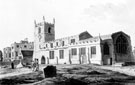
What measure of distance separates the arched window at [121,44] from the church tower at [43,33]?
37360 millimetres

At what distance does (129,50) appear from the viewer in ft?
180

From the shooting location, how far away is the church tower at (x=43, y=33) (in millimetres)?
83250

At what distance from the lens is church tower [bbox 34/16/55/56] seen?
8325cm

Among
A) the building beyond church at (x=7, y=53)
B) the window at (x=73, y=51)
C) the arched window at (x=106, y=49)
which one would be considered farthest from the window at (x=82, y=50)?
the building beyond church at (x=7, y=53)

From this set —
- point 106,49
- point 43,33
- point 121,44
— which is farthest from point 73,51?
point 43,33

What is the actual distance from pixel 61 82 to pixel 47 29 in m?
62.7

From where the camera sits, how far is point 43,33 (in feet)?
272

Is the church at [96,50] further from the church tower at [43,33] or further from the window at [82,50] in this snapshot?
the church tower at [43,33]

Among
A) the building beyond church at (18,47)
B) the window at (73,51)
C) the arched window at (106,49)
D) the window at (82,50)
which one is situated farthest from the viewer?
the building beyond church at (18,47)

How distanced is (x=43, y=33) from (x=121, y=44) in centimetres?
3801

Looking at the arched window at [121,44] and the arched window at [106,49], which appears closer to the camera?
the arched window at [106,49]

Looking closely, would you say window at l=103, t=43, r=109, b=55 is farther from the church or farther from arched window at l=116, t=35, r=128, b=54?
arched window at l=116, t=35, r=128, b=54

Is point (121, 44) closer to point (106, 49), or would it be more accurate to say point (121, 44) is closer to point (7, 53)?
point (106, 49)

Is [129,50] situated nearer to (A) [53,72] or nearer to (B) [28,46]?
(A) [53,72]
